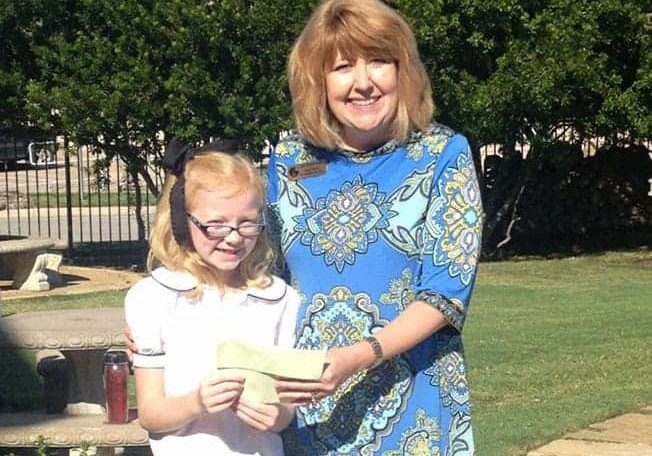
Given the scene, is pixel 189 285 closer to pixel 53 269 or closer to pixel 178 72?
pixel 178 72

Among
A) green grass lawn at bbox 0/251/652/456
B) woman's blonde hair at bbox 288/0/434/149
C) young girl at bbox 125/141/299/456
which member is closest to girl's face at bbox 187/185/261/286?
young girl at bbox 125/141/299/456

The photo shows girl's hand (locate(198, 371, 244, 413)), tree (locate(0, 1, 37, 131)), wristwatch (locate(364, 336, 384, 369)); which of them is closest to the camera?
girl's hand (locate(198, 371, 244, 413))

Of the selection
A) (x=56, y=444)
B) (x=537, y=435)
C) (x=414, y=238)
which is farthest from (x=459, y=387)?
(x=537, y=435)

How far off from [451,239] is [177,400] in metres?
0.67

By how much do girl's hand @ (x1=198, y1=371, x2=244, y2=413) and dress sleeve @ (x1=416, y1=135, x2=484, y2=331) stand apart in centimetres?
46

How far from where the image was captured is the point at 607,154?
18391mm

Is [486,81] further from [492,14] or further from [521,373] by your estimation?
[521,373]

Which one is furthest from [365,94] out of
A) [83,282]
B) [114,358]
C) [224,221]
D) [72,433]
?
[83,282]

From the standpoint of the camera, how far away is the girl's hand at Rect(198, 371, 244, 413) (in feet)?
9.05

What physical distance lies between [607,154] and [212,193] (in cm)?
1595

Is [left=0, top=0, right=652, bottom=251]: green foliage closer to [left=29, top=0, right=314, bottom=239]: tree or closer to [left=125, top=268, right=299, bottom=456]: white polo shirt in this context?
[left=29, top=0, right=314, bottom=239]: tree

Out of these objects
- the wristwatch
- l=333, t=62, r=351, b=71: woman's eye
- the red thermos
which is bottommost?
the red thermos

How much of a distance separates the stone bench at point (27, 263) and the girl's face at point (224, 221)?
1090 centimetres

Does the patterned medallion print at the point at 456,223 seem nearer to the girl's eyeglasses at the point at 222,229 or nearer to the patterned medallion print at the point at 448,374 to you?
the patterned medallion print at the point at 448,374
